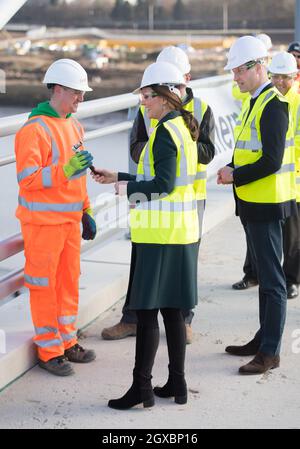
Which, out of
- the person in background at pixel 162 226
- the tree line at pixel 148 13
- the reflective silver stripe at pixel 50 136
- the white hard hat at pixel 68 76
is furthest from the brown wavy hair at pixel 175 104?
A: the tree line at pixel 148 13

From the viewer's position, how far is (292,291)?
597 cm

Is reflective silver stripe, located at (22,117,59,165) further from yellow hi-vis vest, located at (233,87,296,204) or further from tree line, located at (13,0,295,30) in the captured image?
tree line, located at (13,0,295,30)

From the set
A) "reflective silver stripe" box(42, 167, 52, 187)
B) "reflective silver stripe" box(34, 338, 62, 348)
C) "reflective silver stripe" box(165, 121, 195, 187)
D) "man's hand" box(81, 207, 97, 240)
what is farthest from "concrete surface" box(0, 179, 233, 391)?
"reflective silver stripe" box(165, 121, 195, 187)

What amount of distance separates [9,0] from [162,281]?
1.50 metres

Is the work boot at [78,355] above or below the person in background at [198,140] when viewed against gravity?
below

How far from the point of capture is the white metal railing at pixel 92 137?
15.8ft

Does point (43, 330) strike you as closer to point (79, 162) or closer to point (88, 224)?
point (88, 224)

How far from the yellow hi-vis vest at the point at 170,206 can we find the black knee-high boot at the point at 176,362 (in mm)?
420

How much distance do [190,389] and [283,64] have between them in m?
2.41

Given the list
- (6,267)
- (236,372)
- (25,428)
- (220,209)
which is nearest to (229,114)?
(220,209)

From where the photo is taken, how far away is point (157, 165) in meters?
3.83

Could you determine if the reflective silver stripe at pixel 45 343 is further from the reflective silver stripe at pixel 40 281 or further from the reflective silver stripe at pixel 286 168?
the reflective silver stripe at pixel 286 168

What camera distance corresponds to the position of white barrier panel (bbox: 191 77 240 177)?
883 centimetres
